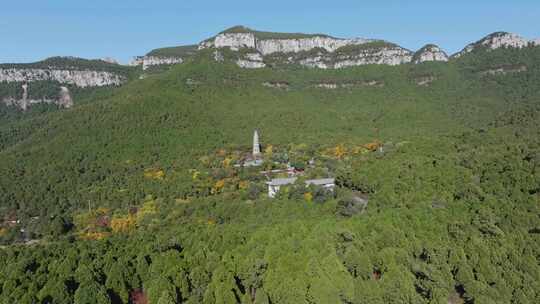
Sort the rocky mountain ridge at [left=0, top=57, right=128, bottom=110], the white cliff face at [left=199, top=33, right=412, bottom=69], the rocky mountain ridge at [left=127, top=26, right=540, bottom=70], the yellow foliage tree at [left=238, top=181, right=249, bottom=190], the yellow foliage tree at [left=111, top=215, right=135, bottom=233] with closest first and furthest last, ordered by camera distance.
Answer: the yellow foliage tree at [left=111, top=215, right=135, bottom=233], the yellow foliage tree at [left=238, top=181, right=249, bottom=190], the rocky mountain ridge at [left=127, top=26, right=540, bottom=70], the white cliff face at [left=199, top=33, right=412, bottom=69], the rocky mountain ridge at [left=0, top=57, right=128, bottom=110]

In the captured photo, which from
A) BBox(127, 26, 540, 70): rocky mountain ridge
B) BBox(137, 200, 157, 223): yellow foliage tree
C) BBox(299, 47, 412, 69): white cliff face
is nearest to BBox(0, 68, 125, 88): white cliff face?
BBox(127, 26, 540, 70): rocky mountain ridge

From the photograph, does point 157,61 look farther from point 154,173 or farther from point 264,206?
point 264,206

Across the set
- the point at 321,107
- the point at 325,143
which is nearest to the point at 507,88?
the point at 321,107

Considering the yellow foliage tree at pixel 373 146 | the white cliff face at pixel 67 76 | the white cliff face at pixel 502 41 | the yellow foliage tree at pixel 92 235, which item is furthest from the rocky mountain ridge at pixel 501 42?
the yellow foliage tree at pixel 92 235

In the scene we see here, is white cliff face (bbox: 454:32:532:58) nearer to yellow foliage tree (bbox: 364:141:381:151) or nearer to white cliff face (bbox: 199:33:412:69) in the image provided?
white cliff face (bbox: 199:33:412:69)

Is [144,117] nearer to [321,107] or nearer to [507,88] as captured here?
[321,107]

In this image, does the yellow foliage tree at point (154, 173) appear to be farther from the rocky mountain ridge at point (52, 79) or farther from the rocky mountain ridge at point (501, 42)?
the rocky mountain ridge at point (501, 42)
